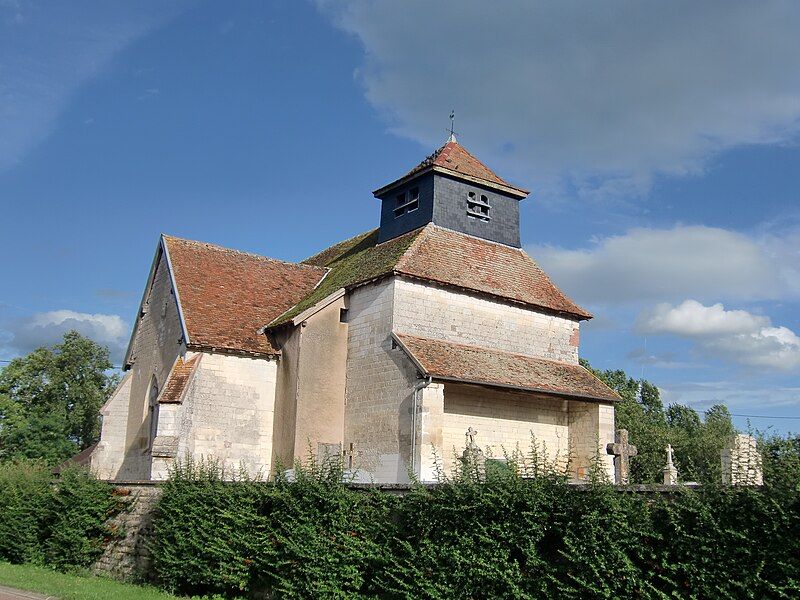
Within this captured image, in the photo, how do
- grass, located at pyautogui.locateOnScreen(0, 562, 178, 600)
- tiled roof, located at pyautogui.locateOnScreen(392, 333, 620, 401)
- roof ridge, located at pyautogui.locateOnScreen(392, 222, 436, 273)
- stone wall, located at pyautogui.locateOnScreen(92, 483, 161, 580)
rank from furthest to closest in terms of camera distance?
roof ridge, located at pyautogui.locateOnScreen(392, 222, 436, 273) → tiled roof, located at pyautogui.locateOnScreen(392, 333, 620, 401) → stone wall, located at pyautogui.locateOnScreen(92, 483, 161, 580) → grass, located at pyautogui.locateOnScreen(0, 562, 178, 600)

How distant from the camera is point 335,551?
11539 millimetres

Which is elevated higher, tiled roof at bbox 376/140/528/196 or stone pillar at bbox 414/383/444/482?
tiled roof at bbox 376/140/528/196

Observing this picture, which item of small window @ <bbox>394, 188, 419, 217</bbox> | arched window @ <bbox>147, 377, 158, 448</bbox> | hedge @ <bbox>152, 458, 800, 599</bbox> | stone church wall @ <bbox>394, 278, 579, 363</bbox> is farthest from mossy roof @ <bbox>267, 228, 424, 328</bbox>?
hedge @ <bbox>152, 458, 800, 599</bbox>

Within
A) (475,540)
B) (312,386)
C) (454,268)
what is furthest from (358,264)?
(475,540)

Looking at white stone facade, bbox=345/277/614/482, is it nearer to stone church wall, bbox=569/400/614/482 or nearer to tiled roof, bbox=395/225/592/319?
stone church wall, bbox=569/400/614/482

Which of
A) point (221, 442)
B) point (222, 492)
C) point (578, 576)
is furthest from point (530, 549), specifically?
point (221, 442)

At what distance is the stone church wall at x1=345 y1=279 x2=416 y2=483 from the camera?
64.3 ft

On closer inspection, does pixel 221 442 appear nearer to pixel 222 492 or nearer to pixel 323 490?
pixel 222 492

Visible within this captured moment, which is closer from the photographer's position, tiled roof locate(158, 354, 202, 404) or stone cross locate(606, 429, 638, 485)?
stone cross locate(606, 429, 638, 485)

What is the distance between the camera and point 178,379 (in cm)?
2114

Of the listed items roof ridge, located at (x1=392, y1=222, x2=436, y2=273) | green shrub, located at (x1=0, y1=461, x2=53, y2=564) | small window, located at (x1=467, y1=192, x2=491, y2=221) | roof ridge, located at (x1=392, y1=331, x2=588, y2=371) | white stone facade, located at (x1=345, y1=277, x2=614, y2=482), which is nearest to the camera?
green shrub, located at (x1=0, y1=461, x2=53, y2=564)

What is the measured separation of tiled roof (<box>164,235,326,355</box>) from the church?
6 centimetres

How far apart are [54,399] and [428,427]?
38419 mm

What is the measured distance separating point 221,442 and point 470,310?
27.0 feet
